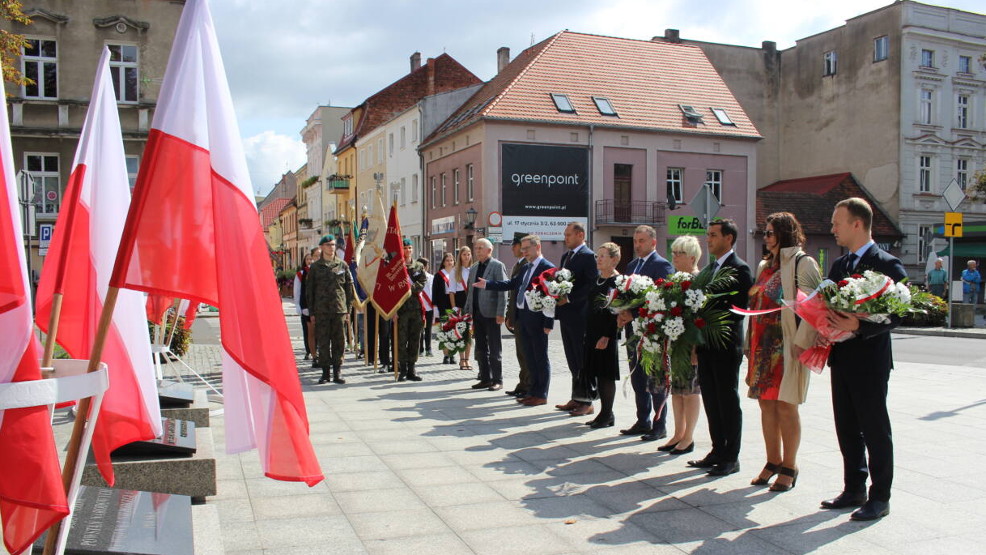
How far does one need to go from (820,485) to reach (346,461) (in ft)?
12.0

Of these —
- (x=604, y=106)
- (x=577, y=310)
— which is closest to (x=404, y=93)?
(x=604, y=106)

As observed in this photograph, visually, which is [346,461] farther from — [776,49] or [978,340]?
[776,49]

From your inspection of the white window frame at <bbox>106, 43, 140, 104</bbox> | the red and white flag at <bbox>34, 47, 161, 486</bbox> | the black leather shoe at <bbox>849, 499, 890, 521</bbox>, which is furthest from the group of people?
the white window frame at <bbox>106, 43, 140, 104</bbox>

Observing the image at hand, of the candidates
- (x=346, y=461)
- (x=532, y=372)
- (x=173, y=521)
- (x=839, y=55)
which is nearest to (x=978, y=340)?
(x=532, y=372)

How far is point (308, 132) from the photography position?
263 ft

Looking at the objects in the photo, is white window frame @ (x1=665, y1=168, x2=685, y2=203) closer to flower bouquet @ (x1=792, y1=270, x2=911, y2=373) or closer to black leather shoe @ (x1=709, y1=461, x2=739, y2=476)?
black leather shoe @ (x1=709, y1=461, x2=739, y2=476)

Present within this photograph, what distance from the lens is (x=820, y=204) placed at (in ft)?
141

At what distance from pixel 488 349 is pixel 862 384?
6.61 metres

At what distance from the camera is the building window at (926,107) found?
43219 mm

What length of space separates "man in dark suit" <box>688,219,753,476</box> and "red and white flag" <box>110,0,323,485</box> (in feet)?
13.5

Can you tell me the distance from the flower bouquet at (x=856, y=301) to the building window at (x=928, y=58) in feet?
145

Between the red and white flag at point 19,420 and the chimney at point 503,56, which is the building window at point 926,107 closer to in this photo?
the chimney at point 503,56

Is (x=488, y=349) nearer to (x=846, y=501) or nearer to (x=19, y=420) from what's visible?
(x=846, y=501)

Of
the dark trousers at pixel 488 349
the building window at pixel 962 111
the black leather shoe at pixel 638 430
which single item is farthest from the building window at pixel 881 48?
the black leather shoe at pixel 638 430
